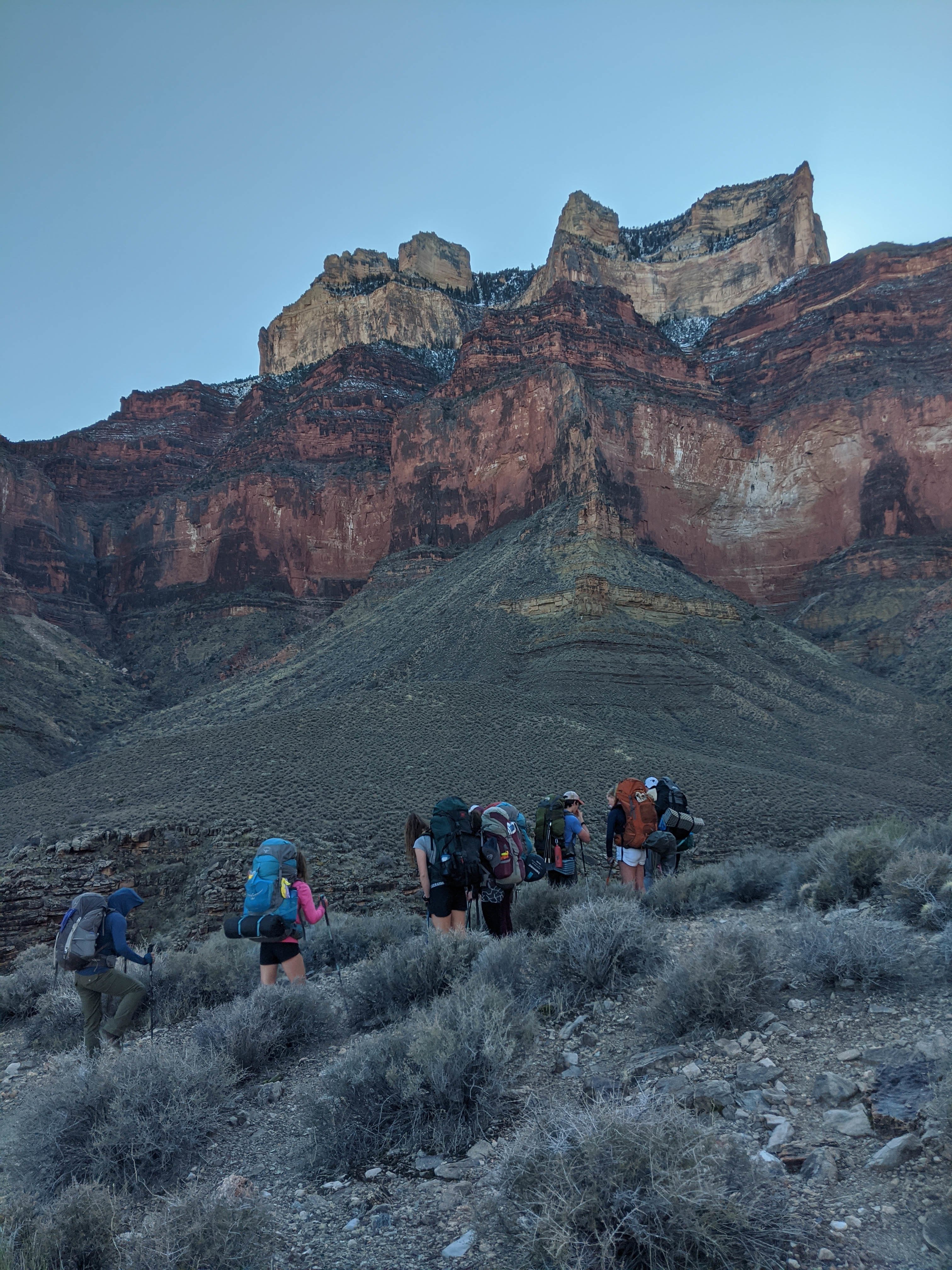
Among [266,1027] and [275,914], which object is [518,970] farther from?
[275,914]

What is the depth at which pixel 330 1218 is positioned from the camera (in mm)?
3869

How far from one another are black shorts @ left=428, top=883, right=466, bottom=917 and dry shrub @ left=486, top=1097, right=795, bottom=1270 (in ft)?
15.9

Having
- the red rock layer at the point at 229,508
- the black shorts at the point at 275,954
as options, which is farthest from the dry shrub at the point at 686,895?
the red rock layer at the point at 229,508

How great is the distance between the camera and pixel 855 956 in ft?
17.6

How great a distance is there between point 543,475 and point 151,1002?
5264 cm

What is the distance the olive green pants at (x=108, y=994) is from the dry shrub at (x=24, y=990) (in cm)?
226

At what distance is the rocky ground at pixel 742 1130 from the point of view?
3295 mm

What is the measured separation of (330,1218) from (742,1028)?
102 inches

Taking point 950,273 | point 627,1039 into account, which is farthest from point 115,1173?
point 950,273

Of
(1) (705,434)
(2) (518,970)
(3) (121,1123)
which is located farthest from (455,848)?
(1) (705,434)

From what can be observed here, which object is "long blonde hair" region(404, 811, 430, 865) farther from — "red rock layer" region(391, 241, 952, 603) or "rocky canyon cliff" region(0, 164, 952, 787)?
"red rock layer" region(391, 241, 952, 603)

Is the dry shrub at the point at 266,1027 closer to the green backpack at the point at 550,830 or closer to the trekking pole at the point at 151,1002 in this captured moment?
the trekking pole at the point at 151,1002

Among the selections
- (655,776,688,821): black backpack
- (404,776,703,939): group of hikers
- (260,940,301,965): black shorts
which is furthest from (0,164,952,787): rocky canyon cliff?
(260,940,301,965): black shorts

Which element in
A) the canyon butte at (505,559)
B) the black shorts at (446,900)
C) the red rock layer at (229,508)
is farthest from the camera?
the red rock layer at (229,508)
